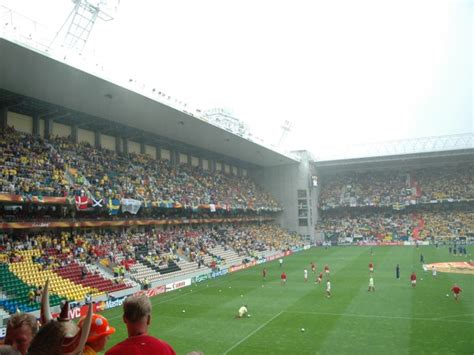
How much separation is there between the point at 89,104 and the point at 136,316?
113 ft

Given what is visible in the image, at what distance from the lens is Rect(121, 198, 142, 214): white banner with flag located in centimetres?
3516

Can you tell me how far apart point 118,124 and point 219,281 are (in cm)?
1934

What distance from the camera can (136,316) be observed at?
3.23 meters

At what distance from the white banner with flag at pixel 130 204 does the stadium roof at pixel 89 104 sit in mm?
8531

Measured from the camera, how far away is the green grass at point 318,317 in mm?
17109

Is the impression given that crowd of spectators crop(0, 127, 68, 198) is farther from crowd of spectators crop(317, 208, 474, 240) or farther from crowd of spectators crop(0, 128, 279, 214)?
crowd of spectators crop(317, 208, 474, 240)

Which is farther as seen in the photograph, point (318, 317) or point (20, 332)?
point (318, 317)

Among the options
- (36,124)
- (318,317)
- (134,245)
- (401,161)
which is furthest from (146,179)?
(401,161)

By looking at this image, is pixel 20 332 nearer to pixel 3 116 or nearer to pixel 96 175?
pixel 3 116

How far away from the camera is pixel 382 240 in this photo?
67.4 m

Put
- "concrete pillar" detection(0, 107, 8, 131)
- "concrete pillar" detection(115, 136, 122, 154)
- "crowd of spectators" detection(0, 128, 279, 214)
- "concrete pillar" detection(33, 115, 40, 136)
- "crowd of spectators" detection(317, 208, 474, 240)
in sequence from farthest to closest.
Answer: "crowd of spectators" detection(317, 208, 474, 240), "concrete pillar" detection(115, 136, 122, 154), "concrete pillar" detection(33, 115, 40, 136), "concrete pillar" detection(0, 107, 8, 131), "crowd of spectators" detection(0, 128, 279, 214)

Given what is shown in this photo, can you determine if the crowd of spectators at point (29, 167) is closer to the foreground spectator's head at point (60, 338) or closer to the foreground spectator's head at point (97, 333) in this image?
the foreground spectator's head at point (97, 333)

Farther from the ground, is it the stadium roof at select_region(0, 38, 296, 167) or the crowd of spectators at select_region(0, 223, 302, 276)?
the stadium roof at select_region(0, 38, 296, 167)

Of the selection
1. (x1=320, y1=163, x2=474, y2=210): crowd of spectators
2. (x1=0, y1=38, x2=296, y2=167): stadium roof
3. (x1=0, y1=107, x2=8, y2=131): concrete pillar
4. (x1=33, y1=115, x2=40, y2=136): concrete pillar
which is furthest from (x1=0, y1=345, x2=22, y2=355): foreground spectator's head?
(x1=320, y1=163, x2=474, y2=210): crowd of spectators
